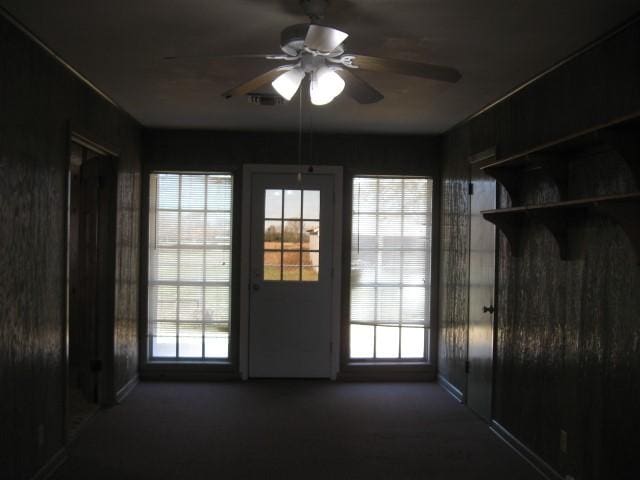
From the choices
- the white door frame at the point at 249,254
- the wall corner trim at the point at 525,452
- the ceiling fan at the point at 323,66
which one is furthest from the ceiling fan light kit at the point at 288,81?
→ the white door frame at the point at 249,254

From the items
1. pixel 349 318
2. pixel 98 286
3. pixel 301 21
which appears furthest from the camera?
pixel 349 318

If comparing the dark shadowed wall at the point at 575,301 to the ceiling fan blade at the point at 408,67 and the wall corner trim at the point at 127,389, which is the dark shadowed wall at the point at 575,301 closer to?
the ceiling fan blade at the point at 408,67

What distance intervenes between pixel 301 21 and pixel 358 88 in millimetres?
417

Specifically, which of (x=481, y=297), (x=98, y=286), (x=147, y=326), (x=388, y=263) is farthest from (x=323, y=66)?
(x=147, y=326)

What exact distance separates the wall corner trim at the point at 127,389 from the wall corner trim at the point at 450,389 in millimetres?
2702

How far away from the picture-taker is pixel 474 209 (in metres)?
4.55

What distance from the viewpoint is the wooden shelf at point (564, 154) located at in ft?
7.70

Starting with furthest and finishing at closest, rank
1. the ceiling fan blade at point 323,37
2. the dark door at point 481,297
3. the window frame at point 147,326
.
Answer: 1. the window frame at point 147,326
2. the dark door at point 481,297
3. the ceiling fan blade at point 323,37

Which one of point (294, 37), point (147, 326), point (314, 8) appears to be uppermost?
point (314, 8)

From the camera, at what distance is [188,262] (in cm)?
536

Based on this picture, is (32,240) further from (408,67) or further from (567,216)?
(567,216)

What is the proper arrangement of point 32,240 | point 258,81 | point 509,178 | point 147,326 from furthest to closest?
point 147,326
point 509,178
point 32,240
point 258,81

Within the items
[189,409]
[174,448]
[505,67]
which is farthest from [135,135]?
[505,67]

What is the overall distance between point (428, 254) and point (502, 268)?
1.55m
